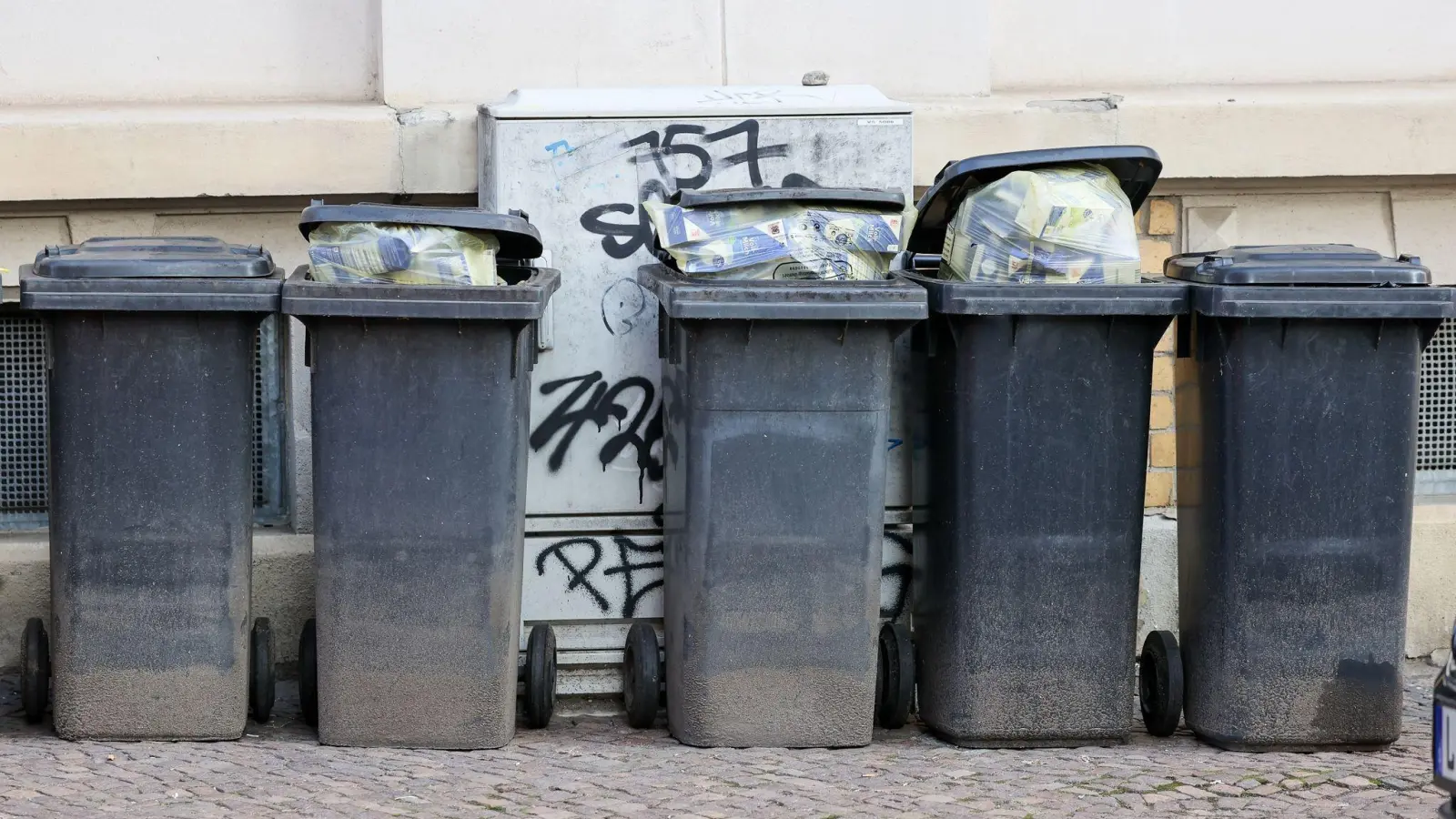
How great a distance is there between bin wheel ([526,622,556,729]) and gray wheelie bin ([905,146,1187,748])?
3.52 ft

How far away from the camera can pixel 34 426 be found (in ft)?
18.3

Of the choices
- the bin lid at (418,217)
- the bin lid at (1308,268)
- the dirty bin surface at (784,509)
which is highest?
the bin lid at (418,217)

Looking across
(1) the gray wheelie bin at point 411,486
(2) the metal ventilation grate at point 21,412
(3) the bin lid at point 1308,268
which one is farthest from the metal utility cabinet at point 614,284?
(2) the metal ventilation grate at point 21,412

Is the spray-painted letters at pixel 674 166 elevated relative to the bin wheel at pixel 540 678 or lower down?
elevated

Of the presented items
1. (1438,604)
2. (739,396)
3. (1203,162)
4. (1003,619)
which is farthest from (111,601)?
(1438,604)

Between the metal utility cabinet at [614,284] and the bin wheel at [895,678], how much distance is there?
314mm

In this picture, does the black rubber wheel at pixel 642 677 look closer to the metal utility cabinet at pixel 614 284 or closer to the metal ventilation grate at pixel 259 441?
the metal utility cabinet at pixel 614 284

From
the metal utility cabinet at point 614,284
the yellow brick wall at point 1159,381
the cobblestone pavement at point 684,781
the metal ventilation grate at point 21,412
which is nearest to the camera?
the cobblestone pavement at point 684,781

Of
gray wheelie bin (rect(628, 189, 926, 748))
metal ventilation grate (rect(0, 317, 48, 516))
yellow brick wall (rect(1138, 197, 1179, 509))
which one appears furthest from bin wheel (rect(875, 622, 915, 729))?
metal ventilation grate (rect(0, 317, 48, 516))

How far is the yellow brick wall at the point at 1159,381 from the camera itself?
5.73 meters

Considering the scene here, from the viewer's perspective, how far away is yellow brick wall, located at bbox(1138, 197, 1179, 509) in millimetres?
5734

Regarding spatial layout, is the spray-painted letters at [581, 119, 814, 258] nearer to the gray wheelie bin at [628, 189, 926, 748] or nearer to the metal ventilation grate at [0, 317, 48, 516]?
the gray wheelie bin at [628, 189, 926, 748]

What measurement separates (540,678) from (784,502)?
90cm

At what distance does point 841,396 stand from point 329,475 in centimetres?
131
